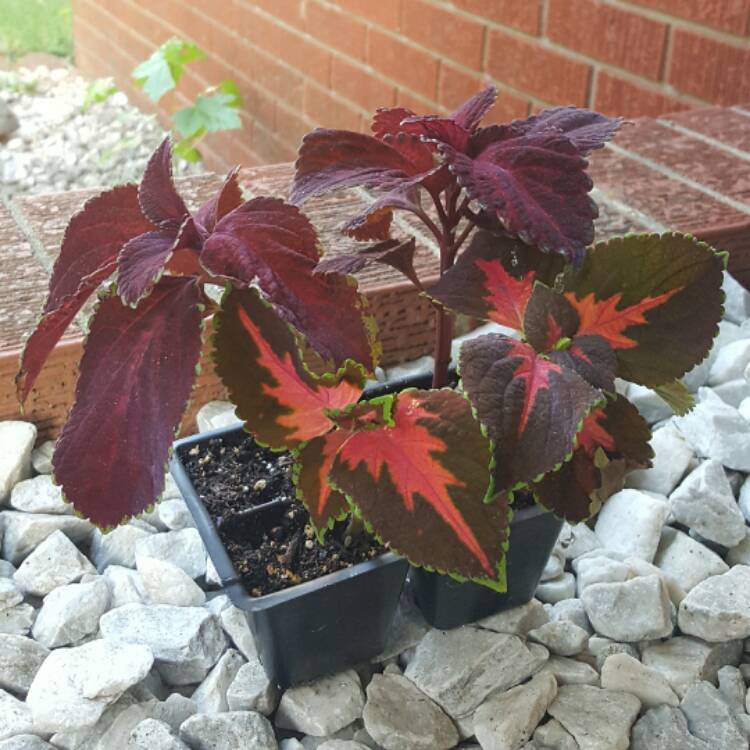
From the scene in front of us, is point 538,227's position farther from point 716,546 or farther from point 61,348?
point 61,348

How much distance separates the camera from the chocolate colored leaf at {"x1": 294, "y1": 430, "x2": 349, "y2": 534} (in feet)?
2.64

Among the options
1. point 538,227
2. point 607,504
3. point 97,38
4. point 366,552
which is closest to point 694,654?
point 607,504

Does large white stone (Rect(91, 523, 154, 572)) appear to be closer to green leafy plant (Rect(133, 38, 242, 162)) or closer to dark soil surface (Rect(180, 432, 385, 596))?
dark soil surface (Rect(180, 432, 385, 596))

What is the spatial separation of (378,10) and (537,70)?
58cm

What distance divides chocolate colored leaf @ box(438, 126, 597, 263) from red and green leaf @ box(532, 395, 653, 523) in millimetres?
177

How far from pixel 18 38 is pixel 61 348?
13.0ft

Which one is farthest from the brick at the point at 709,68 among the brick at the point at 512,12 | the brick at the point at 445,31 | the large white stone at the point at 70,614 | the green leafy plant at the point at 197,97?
the green leafy plant at the point at 197,97

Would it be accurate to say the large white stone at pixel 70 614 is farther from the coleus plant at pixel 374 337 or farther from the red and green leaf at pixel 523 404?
the red and green leaf at pixel 523 404

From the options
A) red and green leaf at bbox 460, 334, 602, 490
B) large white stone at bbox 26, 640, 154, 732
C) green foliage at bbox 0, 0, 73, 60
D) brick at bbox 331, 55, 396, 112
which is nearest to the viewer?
red and green leaf at bbox 460, 334, 602, 490

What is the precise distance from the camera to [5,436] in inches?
49.9

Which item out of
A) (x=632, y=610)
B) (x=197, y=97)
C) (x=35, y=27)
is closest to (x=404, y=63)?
(x=197, y=97)

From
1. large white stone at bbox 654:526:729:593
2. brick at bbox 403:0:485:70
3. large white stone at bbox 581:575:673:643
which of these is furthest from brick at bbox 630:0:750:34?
large white stone at bbox 581:575:673:643

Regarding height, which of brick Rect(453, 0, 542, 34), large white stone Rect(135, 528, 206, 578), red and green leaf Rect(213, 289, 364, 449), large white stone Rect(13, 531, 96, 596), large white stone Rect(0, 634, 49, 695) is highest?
red and green leaf Rect(213, 289, 364, 449)

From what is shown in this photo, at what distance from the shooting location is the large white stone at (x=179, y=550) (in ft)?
3.76
